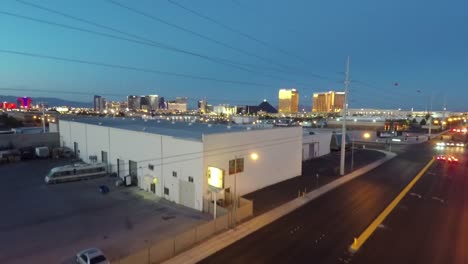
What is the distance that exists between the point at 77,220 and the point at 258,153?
16.5 metres

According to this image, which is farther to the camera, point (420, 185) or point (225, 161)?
point (420, 185)

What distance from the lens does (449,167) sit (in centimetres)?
4162

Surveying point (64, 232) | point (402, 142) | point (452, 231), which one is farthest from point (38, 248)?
point (402, 142)

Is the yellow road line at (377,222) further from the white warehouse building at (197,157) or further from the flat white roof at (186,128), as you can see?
the flat white roof at (186,128)

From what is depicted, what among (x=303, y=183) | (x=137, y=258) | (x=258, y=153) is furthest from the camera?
(x=303, y=183)

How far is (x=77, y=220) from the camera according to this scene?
20.5 metres

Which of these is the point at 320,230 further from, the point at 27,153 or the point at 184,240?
the point at 27,153

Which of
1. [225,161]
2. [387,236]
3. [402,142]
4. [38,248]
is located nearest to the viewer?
[38,248]

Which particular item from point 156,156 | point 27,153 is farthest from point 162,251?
point 27,153

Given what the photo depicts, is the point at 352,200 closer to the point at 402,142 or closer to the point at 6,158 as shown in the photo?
the point at 6,158

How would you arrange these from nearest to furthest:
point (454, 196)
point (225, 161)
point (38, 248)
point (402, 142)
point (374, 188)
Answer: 1. point (38, 248)
2. point (225, 161)
3. point (454, 196)
4. point (374, 188)
5. point (402, 142)

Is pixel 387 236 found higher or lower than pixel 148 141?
lower

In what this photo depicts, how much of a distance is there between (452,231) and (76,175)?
1388 inches

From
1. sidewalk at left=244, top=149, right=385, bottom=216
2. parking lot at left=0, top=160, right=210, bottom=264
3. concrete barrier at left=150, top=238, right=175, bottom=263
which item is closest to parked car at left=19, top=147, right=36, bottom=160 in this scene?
parking lot at left=0, top=160, right=210, bottom=264
